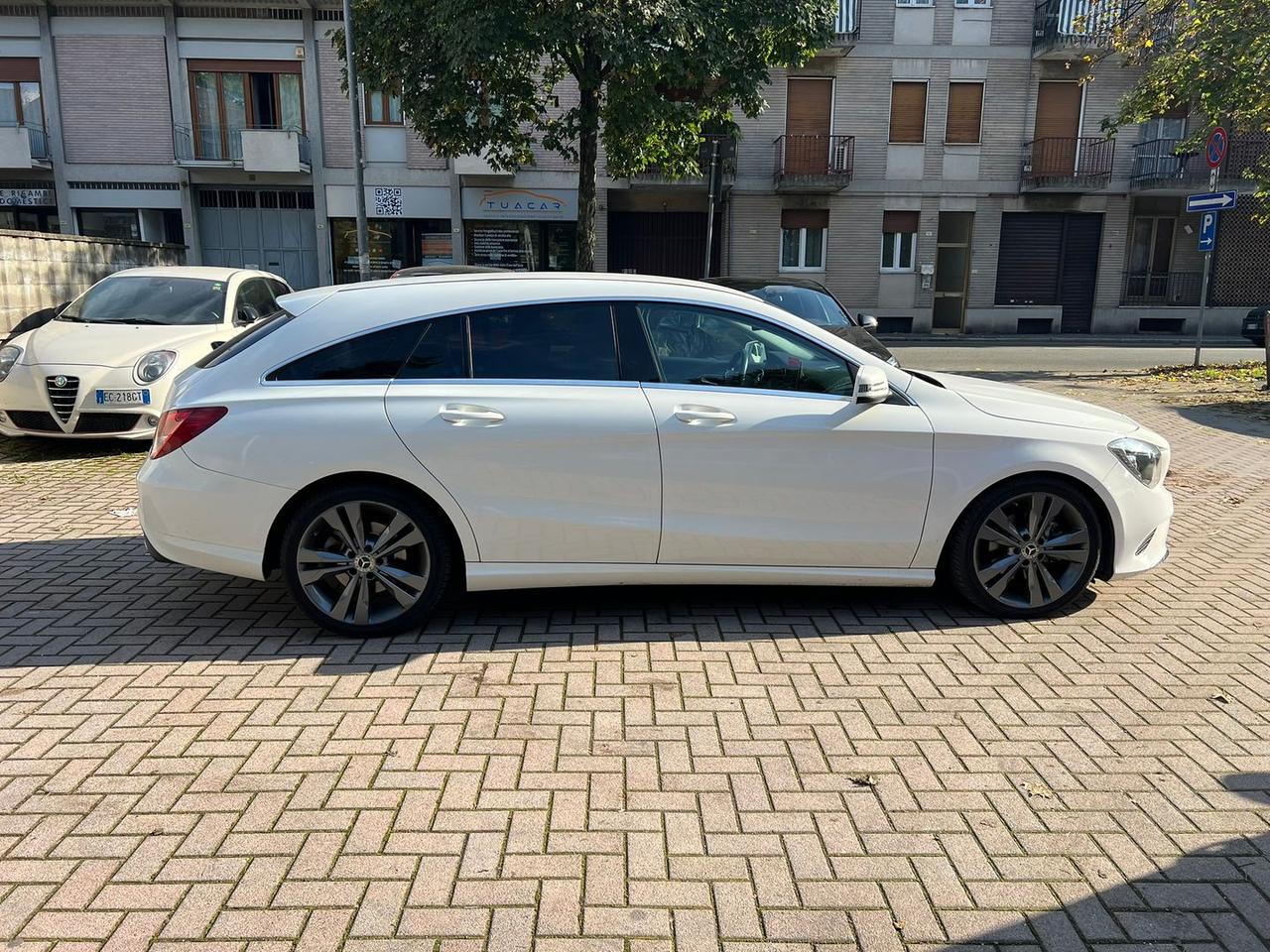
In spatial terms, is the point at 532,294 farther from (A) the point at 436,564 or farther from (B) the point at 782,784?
(B) the point at 782,784

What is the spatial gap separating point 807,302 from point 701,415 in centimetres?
607

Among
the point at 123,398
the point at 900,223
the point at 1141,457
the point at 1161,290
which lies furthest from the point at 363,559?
the point at 1161,290

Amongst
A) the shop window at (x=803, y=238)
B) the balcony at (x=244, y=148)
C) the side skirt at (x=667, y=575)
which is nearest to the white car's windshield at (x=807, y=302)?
the side skirt at (x=667, y=575)

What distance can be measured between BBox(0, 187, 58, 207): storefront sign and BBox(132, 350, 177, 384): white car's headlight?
23812 mm

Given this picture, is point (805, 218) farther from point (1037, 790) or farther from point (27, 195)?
point (1037, 790)

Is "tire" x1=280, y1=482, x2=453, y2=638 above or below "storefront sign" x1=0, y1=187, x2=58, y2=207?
below

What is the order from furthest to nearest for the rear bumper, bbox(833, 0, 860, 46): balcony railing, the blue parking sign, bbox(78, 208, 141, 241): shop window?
bbox(78, 208, 141, 241): shop window → bbox(833, 0, 860, 46): balcony railing → the blue parking sign → the rear bumper

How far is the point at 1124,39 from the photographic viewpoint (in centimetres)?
1616

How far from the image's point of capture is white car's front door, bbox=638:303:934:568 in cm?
436

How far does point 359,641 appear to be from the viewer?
14.4ft

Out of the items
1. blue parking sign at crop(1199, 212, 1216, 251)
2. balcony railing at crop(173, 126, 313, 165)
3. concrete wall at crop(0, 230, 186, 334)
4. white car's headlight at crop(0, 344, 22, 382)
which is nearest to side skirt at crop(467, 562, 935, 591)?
white car's headlight at crop(0, 344, 22, 382)

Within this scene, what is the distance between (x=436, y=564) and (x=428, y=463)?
470 millimetres

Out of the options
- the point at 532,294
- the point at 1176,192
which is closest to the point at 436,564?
the point at 532,294

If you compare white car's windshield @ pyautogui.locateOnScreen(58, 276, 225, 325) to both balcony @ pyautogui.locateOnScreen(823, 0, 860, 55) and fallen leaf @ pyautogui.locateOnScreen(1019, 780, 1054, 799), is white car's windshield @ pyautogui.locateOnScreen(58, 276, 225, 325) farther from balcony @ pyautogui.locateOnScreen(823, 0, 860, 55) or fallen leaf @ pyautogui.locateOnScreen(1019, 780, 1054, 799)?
balcony @ pyautogui.locateOnScreen(823, 0, 860, 55)
